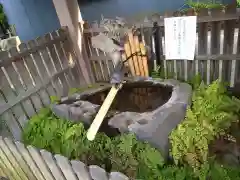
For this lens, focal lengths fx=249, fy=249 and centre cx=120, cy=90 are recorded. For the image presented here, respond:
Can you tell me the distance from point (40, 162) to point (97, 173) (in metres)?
0.84

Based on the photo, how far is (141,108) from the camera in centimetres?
376

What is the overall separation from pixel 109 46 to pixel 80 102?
0.97 m

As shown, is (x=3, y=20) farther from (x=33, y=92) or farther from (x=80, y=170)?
(x=80, y=170)

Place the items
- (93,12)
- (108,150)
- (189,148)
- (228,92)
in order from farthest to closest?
(93,12) < (228,92) < (108,150) < (189,148)

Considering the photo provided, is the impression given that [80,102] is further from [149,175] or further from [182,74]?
[182,74]

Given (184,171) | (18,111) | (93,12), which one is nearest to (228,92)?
(184,171)

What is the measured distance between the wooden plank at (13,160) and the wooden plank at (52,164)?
71 centimetres

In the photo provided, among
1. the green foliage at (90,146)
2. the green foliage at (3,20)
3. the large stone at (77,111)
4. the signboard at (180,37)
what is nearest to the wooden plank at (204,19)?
the signboard at (180,37)

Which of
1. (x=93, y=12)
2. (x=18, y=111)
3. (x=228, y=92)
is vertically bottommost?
(x=228, y=92)

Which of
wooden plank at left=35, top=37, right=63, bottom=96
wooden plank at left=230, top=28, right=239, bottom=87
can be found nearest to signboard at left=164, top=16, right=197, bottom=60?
wooden plank at left=230, top=28, right=239, bottom=87

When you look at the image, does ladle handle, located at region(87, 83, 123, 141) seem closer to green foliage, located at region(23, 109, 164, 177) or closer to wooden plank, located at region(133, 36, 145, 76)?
green foliage, located at region(23, 109, 164, 177)

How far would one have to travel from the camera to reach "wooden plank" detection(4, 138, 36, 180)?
2.81 meters

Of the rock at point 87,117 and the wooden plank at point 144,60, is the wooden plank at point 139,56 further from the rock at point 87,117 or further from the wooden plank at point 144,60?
the rock at point 87,117

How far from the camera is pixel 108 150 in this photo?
323cm
